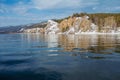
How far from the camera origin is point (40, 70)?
865 inches

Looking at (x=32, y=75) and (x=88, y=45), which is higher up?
(x=88, y=45)

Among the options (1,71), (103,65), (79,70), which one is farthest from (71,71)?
(1,71)

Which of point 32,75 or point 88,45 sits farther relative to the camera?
point 88,45

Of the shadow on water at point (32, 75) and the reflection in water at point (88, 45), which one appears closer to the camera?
the shadow on water at point (32, 75)

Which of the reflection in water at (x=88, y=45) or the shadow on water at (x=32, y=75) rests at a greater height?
the reflection in water at (x=88, y=45)

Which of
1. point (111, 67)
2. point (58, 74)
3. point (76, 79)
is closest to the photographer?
point (76, 79)

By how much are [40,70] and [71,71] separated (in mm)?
3220

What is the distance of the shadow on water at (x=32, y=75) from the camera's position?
61.3 ft

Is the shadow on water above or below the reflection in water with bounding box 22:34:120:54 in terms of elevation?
below

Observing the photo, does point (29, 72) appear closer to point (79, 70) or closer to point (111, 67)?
point (79, 70)

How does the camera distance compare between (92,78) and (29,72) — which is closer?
(92,78)

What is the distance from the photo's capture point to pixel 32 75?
19.8 meters

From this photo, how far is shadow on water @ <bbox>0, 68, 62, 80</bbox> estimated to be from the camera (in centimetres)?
1869

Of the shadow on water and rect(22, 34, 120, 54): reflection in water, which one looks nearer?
the shadow on water
